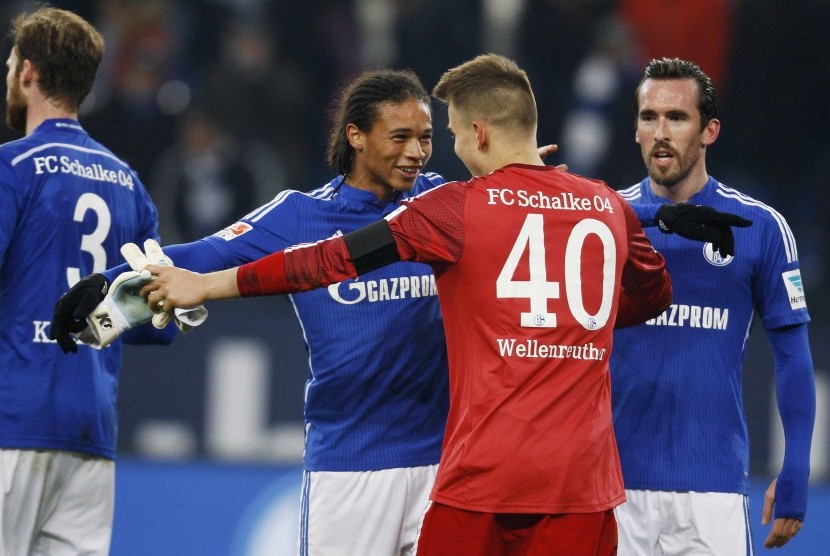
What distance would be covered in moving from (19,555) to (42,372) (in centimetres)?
67

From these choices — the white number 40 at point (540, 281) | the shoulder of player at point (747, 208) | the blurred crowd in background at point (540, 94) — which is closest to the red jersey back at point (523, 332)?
the white number 40 at point (540, 281)

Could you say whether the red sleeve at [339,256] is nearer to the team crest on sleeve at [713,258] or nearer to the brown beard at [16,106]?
the team crest on sleeve at [713,258]

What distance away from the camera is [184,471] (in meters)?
7.68

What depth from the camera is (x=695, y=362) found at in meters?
4.95

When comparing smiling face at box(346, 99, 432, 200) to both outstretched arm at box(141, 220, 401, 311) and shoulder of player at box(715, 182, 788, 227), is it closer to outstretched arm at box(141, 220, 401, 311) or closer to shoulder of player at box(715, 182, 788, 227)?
outstretched arm at box(141, 220, 401, 311)

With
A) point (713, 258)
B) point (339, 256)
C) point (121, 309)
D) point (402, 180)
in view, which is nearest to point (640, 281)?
point (713, 258)

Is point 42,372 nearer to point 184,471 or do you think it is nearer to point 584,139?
point 184,471

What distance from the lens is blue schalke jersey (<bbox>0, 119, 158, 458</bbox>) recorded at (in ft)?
16.4

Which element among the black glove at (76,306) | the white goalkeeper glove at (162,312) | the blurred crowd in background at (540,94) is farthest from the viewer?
the blurred crowd in background at (540,94)

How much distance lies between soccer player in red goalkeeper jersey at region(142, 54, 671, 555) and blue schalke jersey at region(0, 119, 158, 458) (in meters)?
1.12

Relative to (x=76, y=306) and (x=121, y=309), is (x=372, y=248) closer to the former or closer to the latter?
(x=121, y=309)

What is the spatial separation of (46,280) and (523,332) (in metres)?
1.97

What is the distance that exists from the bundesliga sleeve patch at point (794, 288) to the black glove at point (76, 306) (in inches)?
93.0

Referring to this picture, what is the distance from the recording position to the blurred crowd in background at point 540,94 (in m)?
9.81
